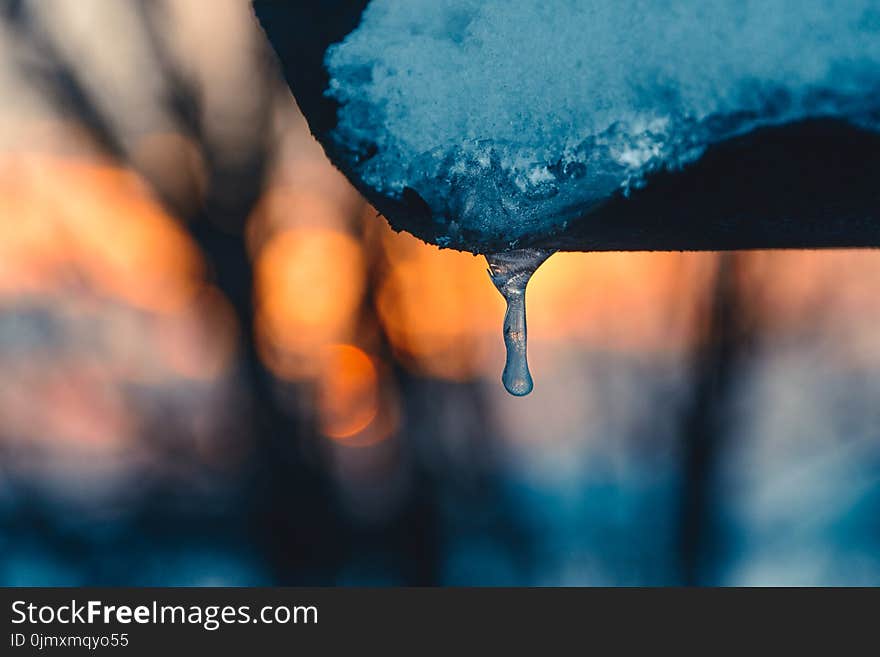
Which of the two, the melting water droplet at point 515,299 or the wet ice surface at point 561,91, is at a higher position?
the melting water droplet at point 515,299

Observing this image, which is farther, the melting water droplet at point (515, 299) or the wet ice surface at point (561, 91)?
the melting water droplet at point (515, 299)

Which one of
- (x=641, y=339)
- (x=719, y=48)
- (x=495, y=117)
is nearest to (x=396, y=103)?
(x=495, y=117)

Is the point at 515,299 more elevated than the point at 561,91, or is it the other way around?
the point at 515,299

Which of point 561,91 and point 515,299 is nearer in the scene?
point 561,91

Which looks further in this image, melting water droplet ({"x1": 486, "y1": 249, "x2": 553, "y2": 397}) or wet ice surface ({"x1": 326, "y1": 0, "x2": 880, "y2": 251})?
melting water droplet ({"x1": 486, "y1": 249, "x2": 553, "y2": 397})

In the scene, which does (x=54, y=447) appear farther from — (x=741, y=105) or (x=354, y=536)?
(x=741, y=105)
